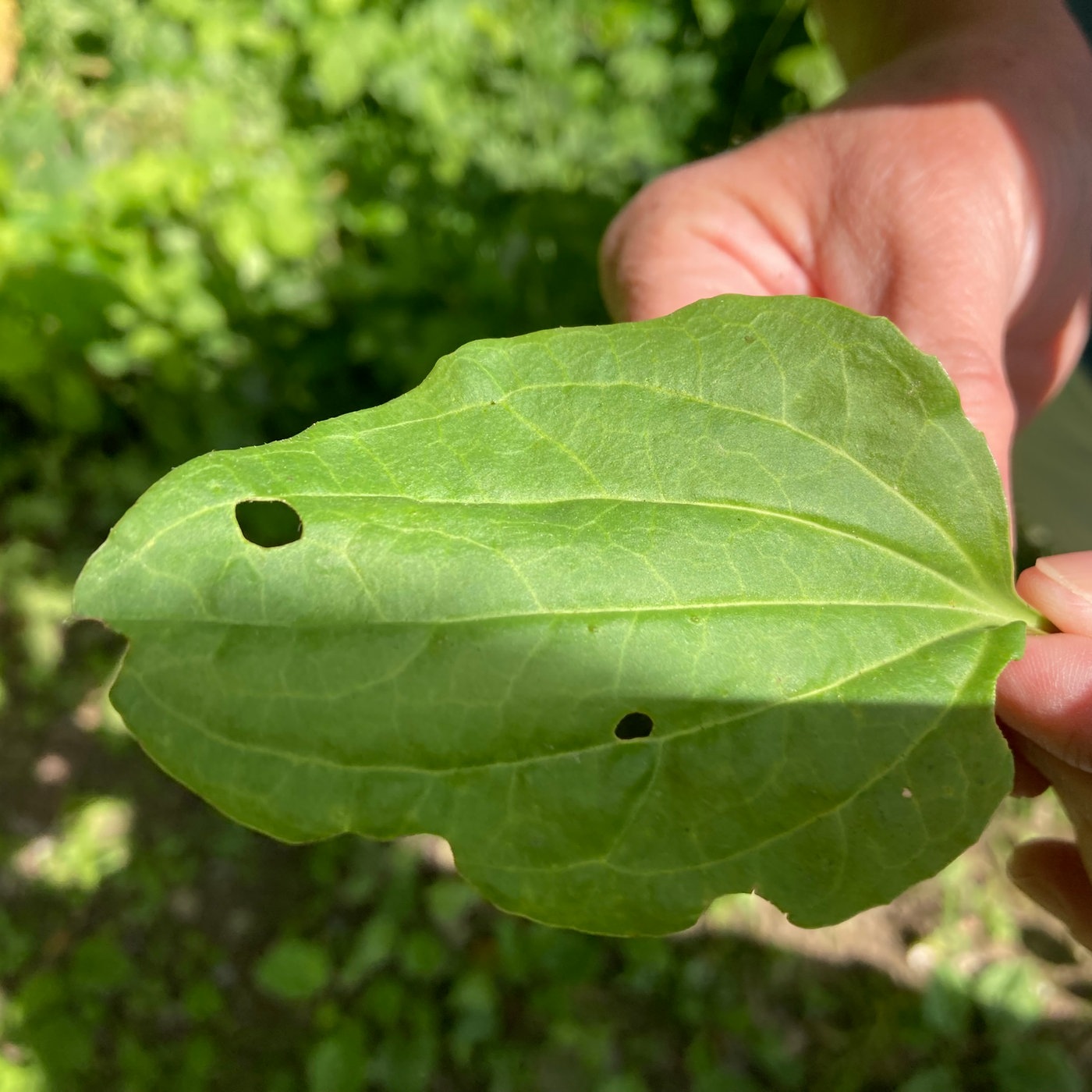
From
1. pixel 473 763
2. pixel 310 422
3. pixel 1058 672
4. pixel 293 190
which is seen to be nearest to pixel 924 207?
pixel 1058 672

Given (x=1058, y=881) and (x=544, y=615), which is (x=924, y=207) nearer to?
(x=544, y=615)

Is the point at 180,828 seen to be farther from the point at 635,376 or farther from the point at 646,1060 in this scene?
the point at 635,376

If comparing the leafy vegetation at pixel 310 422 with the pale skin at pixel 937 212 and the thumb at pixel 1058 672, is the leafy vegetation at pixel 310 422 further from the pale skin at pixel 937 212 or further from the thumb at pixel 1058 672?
the thumb at pixel 1058 672

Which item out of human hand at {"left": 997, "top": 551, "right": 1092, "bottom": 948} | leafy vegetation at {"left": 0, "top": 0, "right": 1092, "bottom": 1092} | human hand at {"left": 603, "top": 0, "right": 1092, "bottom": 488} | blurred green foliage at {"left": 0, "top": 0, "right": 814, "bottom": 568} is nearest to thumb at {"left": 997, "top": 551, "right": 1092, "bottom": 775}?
human hand at {"left": 997, "top": 551, "right": 1092, "bottom": 948}

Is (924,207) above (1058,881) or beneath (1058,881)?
above

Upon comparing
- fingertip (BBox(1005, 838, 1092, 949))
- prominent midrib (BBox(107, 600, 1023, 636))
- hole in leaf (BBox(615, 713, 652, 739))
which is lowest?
fingertip (BBox(1005, 838, 1092, 949))

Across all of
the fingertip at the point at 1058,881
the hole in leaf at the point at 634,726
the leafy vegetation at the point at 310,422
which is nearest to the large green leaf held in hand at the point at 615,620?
the hole in leaf at the point at 634,726

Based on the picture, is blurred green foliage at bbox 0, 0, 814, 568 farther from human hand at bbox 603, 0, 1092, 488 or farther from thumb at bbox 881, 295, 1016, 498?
thumb at bbox 881, 295, 1016, 498
